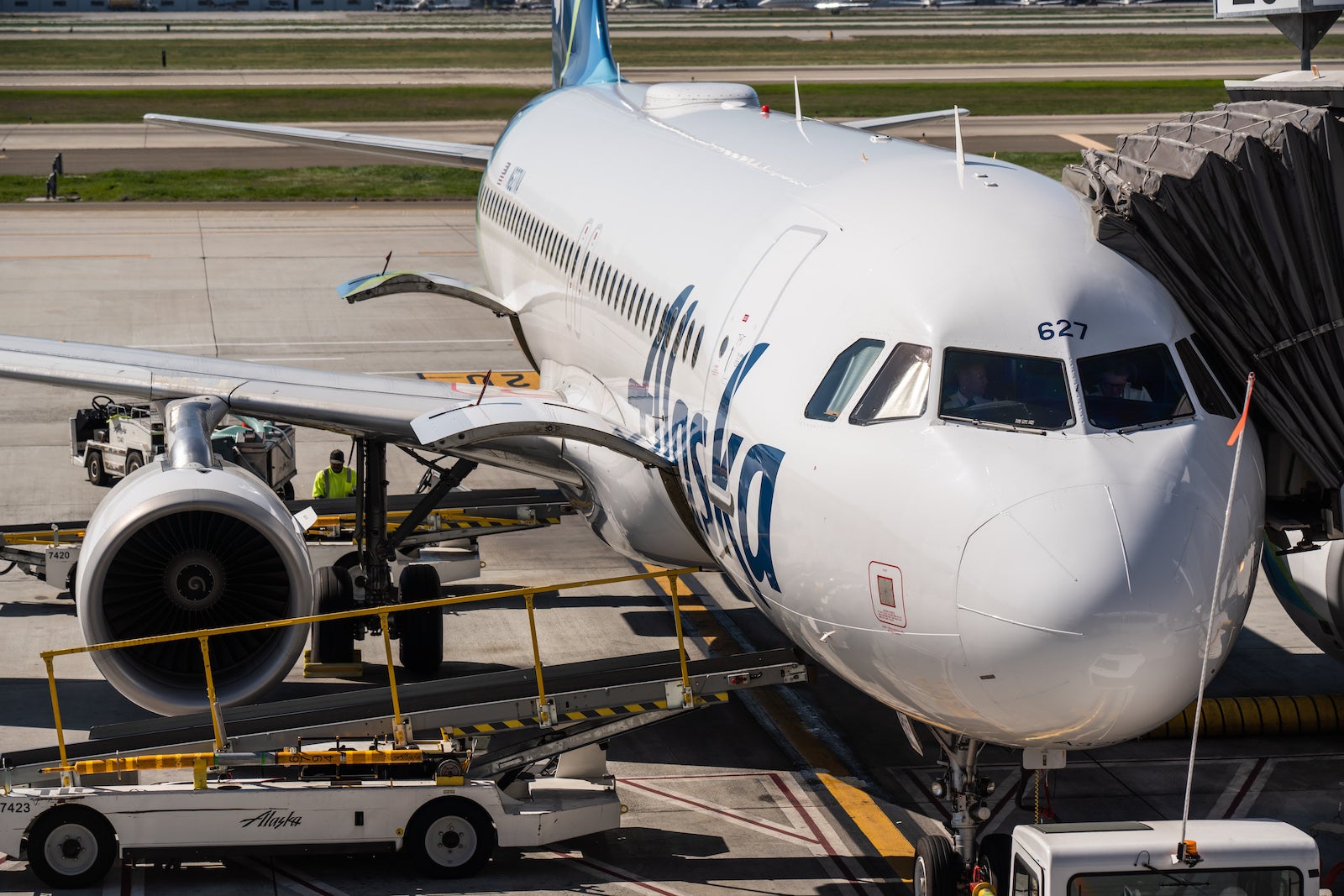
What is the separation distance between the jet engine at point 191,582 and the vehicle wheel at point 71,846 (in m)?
1.43

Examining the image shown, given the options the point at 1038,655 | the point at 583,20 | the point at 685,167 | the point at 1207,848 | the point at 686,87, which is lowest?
the point at 1207,848

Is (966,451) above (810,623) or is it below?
above

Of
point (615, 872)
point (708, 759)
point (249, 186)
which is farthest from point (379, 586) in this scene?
point (249, 186)

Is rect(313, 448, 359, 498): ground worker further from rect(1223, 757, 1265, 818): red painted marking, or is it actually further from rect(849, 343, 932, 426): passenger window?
rect(849, 343, 932, 426): passenger window

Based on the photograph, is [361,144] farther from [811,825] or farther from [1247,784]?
[1247,784]

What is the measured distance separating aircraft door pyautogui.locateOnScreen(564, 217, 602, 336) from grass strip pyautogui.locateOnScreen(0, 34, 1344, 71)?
261ft

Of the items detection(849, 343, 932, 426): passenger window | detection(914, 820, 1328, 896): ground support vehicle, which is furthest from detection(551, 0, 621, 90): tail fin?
detection(914, 820, 1328, 896): ground support vehicle

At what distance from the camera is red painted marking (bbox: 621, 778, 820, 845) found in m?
12.3

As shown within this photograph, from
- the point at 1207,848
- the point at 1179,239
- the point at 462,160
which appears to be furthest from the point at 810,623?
the point at 462,160

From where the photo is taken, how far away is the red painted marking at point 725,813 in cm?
1232

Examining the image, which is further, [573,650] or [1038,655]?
[573,650]

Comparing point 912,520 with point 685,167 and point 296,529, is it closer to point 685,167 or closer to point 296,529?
point 296,529

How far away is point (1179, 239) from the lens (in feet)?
31.9

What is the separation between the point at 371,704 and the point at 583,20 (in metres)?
15.8
